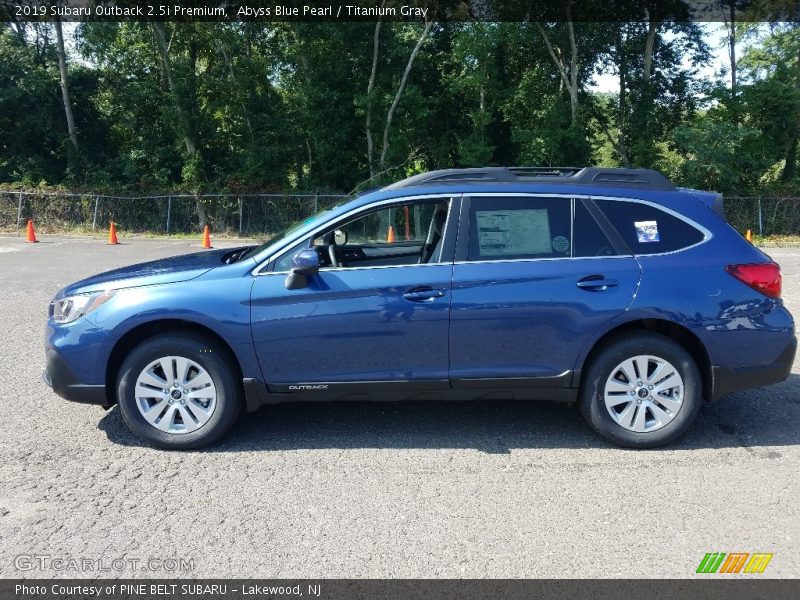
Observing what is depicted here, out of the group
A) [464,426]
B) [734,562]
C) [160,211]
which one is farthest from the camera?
[160,211]

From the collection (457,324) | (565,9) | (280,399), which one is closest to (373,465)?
(280,399)

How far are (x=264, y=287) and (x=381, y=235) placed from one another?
2097 mm

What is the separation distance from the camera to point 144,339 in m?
4.44

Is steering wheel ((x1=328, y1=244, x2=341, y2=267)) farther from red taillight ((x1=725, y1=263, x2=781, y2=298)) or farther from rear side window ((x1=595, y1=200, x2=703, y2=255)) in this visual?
red taillight ((x1=725, y1=263, x2=781, y2=298))

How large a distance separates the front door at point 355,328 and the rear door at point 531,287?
0.15m

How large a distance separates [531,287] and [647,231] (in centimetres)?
95

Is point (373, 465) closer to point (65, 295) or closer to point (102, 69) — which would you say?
point (65, 295)

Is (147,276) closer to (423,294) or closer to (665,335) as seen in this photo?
(423,294)

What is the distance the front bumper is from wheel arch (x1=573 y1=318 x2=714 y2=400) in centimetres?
327

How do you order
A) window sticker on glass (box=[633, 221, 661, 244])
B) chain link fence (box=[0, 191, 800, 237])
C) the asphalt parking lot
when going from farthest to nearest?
chain link fence (box=[0, 191, 800, 237]), window sticker on glass (box=[633, 221, 661, 244]), the asphalt parking lot

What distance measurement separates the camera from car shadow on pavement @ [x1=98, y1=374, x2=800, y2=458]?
451cm

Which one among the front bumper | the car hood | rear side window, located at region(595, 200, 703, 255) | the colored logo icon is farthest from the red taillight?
the front bumper

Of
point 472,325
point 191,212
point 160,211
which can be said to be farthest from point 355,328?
point 160,211

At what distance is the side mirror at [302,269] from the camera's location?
424 cm
